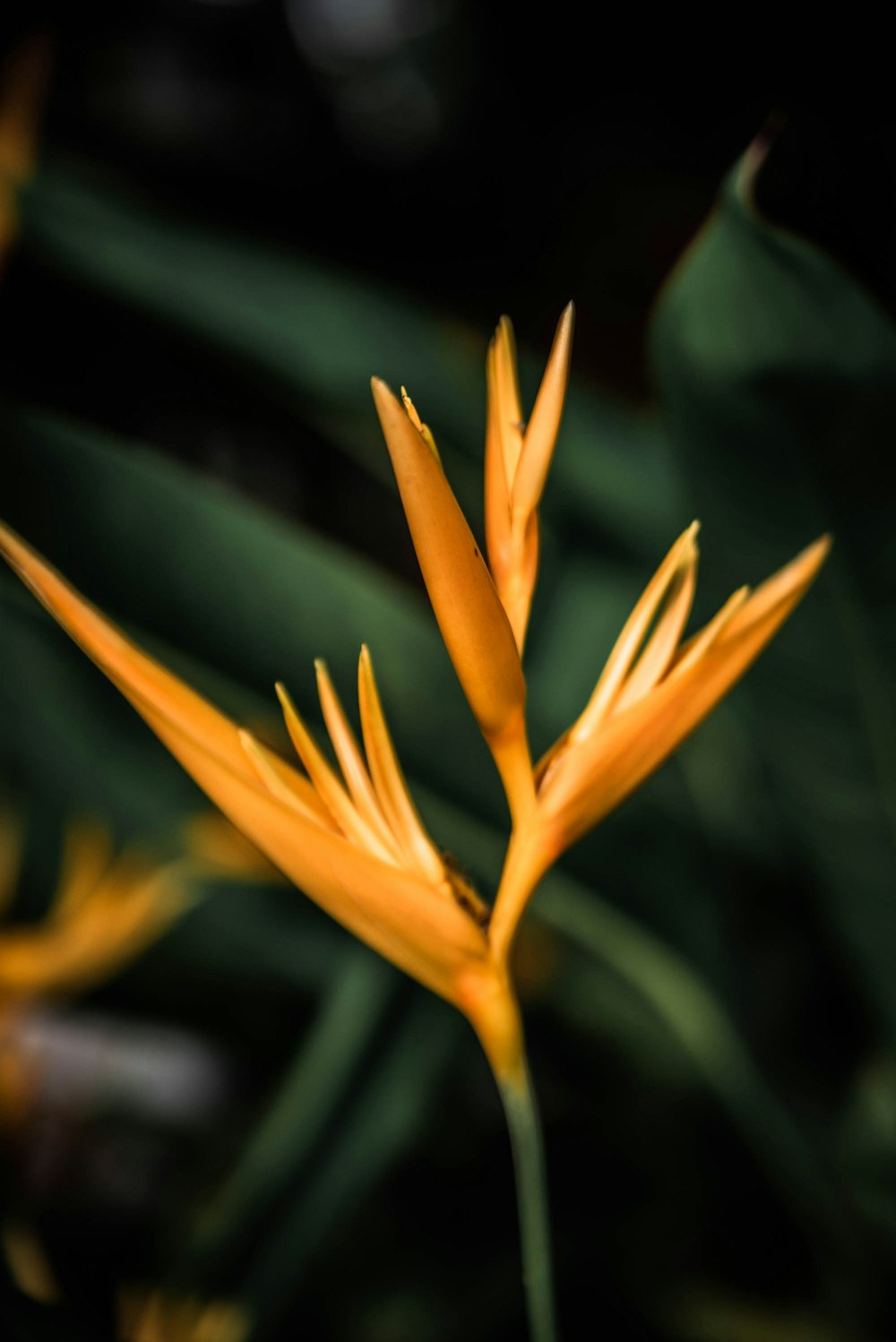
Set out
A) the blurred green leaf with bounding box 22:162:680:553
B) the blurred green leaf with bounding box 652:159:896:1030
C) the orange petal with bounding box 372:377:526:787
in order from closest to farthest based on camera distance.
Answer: the orange petal with bounding box 372:377:526:787 < the blurred green leaf with bounding box 652:159:896:1030 < the blurred green leaf with bounding box 22:162:680:553

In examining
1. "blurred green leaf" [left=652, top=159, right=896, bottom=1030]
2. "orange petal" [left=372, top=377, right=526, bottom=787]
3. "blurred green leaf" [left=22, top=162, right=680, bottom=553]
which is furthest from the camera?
"blurred green leaf" [left=22, top=162, right=680, bottom=553]

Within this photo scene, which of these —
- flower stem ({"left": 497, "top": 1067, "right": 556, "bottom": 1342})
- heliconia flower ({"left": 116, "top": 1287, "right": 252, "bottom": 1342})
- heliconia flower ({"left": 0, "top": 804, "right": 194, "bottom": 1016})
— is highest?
flower stem ({"left": 497, "top": 1067, "right": 556, "bottom": 1342})

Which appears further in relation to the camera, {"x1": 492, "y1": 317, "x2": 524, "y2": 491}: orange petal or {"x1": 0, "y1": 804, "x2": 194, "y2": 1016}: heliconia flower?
{"x1": 0, "y1": 804, "x2": 194, "y2": 1016}: heliconia flower

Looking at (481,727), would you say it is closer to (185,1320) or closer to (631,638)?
(631,638)

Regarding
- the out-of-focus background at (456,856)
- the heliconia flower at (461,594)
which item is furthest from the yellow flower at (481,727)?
the out-of-focus background at (456,856)

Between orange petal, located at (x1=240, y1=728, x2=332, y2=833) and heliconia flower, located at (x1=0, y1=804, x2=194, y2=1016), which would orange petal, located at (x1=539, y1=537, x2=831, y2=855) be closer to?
orange petal, located at (x1=240, y1=728, x2=332, y2=833)

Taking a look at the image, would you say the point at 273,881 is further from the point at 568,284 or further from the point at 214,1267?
the point at 568,284

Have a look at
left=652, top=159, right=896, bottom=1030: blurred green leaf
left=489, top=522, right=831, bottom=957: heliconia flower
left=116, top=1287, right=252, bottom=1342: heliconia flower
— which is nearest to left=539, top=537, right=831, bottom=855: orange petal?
left=489, top=522, right=831, bottom=957: heliconia flower
